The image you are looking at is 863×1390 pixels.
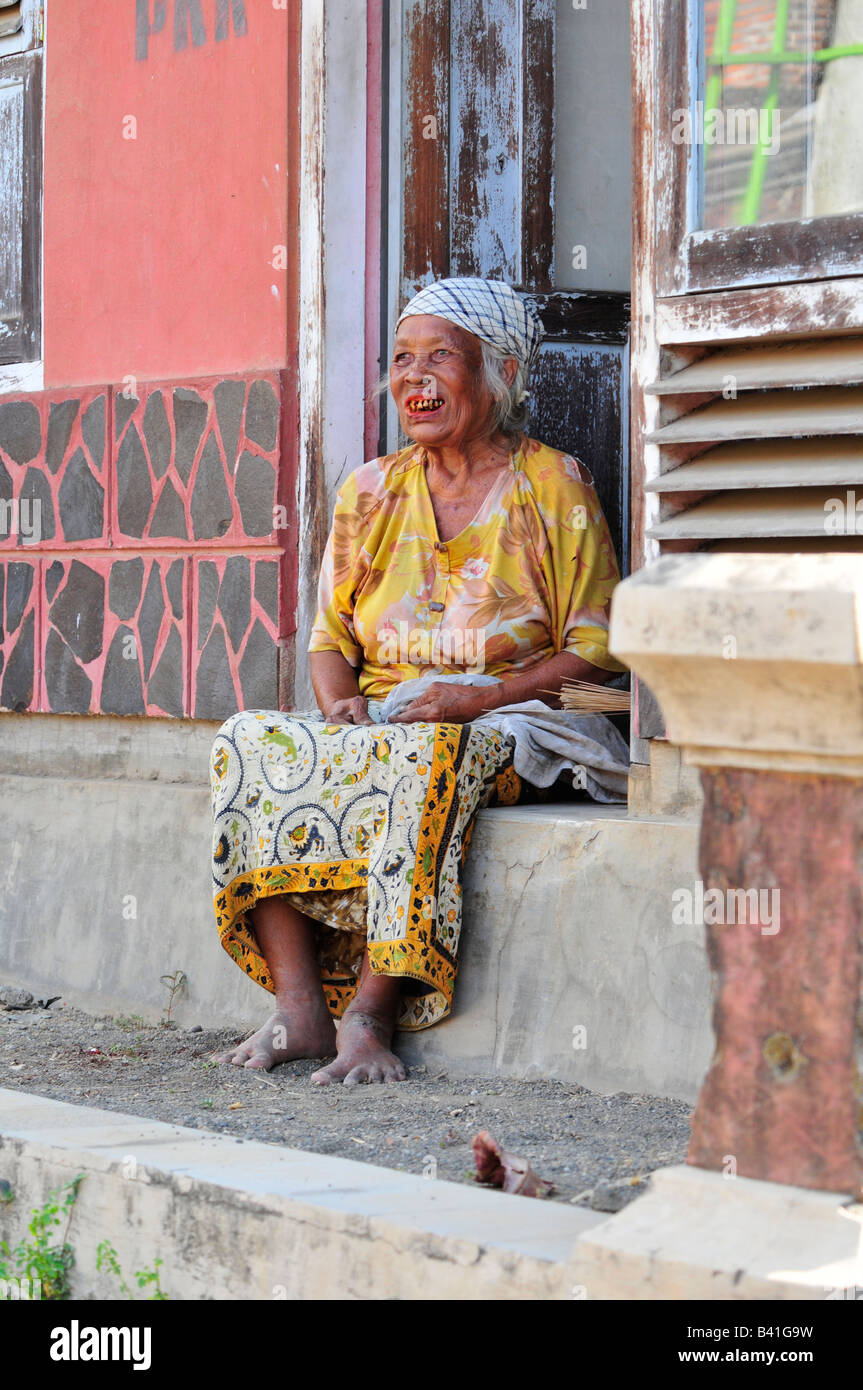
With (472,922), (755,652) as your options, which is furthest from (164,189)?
(755,652)

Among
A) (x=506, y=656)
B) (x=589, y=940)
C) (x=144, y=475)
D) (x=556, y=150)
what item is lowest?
(x=589, y=940)

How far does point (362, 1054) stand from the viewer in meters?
3.61

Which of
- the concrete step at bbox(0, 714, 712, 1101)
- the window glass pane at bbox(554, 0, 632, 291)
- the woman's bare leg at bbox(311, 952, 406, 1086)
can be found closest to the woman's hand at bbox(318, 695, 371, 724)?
the concrete step at bbox(0, 714, 712, 1101)

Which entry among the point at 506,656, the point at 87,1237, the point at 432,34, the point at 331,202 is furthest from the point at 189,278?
the point at 87,1237

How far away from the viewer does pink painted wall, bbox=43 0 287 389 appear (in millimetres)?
4660

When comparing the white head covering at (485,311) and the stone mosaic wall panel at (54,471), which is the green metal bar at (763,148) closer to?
the white head covering at (485,311)

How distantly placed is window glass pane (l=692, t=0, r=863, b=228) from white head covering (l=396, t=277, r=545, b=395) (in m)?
0.79

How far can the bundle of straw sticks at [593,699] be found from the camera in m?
4.04

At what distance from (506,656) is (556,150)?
1705 millimetres

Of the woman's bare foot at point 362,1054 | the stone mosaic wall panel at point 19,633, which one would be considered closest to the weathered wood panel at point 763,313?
the woman's bare foot at point 362,1054

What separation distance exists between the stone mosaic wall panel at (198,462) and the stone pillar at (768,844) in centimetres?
261
